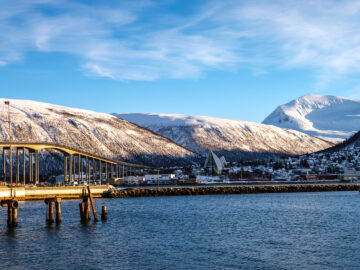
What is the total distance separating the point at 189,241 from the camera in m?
53.2

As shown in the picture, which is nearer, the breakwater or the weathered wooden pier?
the weathered wooden pier

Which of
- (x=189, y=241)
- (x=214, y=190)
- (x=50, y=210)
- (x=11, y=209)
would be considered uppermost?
(x=11, y=209)

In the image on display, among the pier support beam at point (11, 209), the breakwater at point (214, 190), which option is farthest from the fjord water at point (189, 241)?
the breakwater at point (214, 190)

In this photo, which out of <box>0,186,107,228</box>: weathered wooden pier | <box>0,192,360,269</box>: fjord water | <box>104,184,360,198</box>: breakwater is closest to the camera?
<box>0,192,360,269</box>: fjord water

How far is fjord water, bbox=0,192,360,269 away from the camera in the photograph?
4253 centimetres

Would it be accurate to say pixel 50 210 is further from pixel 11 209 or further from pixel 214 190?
pixel 214 190

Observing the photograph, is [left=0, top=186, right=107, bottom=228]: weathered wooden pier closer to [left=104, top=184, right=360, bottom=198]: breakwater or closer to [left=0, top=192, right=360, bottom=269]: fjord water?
[left=0, top=192, right=360, bottom=269]: fjord water

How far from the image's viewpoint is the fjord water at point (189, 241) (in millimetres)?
42531

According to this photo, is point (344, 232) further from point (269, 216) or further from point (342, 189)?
point (342, 189)

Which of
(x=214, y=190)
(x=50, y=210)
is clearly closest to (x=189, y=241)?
(x=50, y=210)

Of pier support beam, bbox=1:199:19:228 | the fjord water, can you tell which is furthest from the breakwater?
pier support beam, bbox=1:199:19:228

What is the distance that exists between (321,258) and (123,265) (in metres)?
16.6

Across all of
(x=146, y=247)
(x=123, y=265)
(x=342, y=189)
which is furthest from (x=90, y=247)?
(x=342, y=189)

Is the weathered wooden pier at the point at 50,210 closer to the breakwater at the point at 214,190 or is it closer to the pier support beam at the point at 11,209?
the pier support beam at the point at 11,209
